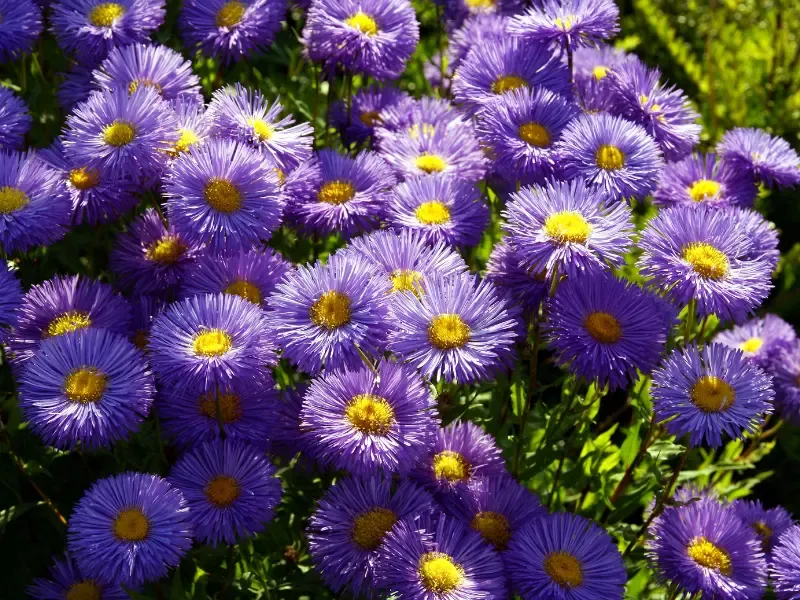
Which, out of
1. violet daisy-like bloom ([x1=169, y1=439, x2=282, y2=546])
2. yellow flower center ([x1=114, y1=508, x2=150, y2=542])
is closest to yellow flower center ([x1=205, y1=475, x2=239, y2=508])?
violet daisy-like bloom ([x1=169, y1=439, x2=282, y2=546])

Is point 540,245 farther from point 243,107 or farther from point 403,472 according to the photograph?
point 243,107

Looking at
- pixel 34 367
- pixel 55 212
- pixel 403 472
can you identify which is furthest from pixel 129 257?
pixel 403 472

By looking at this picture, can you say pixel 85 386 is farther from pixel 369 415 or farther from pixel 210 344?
pixel 369 415

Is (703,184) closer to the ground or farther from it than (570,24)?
closer to the ground

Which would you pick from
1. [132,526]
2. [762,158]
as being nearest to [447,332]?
[132,526]

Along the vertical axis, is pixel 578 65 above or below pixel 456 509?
above

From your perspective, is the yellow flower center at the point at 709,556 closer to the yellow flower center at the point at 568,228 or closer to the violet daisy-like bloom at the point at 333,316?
the yellow flower center at the point at 568,228

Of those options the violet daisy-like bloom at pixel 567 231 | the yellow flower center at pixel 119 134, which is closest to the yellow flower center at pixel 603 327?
the violet daisy-like bloom at pixel 567 231
